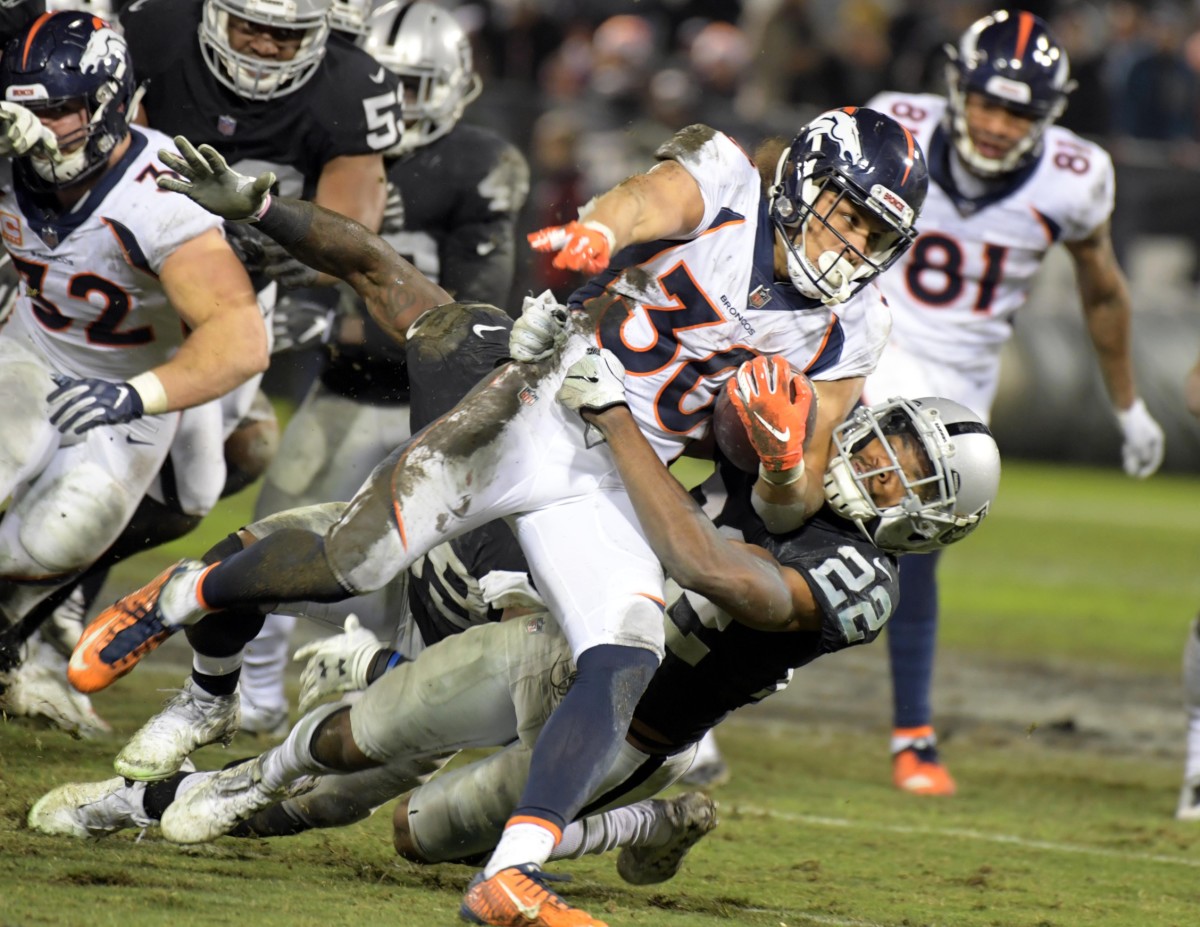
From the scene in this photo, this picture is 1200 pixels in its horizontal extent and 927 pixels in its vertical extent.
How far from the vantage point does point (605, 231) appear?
12.3 feet

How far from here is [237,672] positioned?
4418 mm

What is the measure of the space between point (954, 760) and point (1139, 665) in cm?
216

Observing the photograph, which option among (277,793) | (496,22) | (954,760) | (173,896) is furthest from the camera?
(496,22)

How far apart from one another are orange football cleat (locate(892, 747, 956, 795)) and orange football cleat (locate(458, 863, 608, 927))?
9.52 ft

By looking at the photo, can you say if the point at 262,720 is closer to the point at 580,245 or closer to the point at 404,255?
the point at 404,255

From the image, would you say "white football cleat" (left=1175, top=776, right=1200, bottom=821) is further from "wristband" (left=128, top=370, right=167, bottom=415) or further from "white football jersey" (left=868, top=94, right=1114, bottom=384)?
"wristband" (left=128, top=370, right=167, bottom=415)

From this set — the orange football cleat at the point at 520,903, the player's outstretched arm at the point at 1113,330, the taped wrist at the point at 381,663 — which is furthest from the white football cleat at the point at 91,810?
the player's outstretched arm at the point at 1113,330

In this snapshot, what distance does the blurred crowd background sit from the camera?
14.4 meters

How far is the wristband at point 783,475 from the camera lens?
4031 millimetres

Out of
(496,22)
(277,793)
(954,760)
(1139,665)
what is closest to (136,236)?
(277,793)

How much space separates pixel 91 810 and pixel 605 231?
77.3 inches

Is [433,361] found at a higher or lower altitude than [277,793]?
higher

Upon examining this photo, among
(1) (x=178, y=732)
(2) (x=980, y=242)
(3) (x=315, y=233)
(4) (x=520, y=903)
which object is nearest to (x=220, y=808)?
(1) (x=178, y=732)

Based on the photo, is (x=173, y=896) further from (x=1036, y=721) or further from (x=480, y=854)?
(x=1036, y=721)
